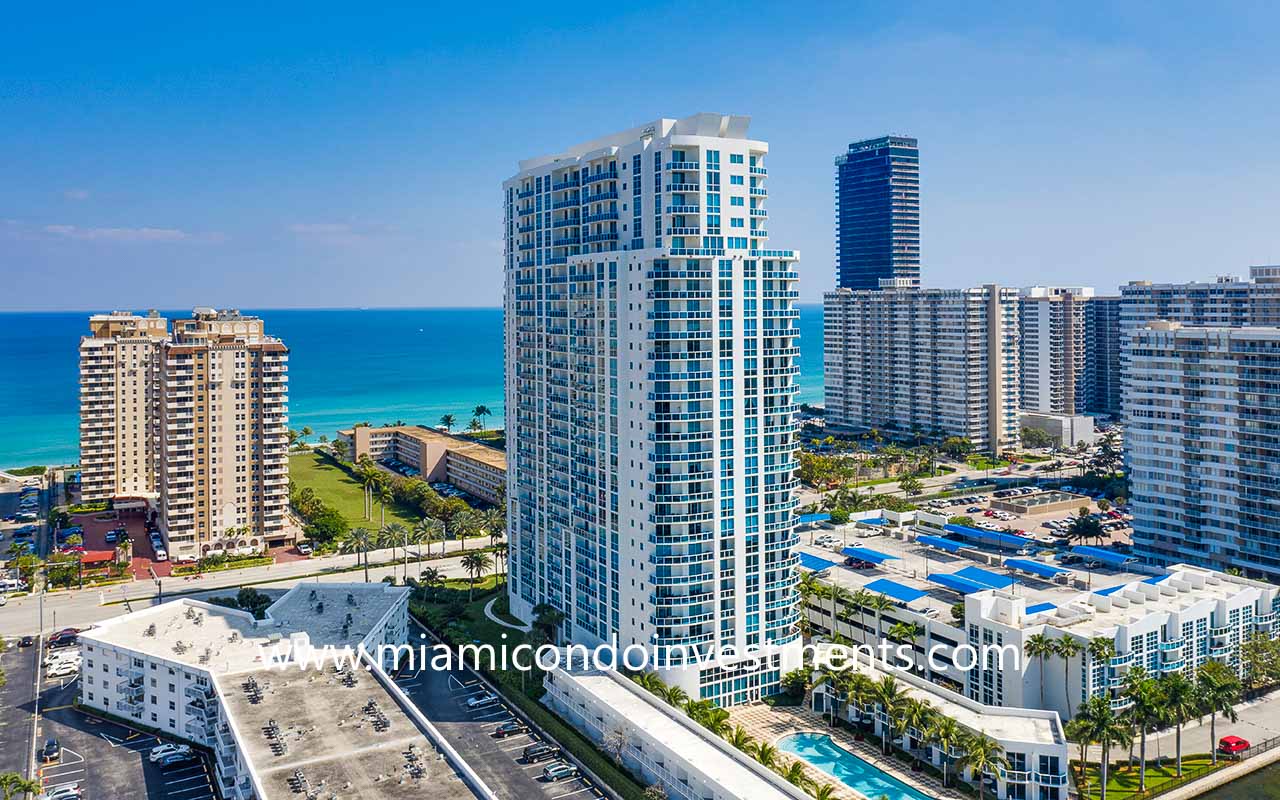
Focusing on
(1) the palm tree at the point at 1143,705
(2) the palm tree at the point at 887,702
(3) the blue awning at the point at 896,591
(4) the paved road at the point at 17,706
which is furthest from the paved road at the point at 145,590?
(1) the palm tree at the point at 1143,705

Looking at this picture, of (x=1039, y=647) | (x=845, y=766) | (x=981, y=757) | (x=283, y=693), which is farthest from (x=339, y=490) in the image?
(x=981, y=757)

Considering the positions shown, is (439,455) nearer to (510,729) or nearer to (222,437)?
(222,437)

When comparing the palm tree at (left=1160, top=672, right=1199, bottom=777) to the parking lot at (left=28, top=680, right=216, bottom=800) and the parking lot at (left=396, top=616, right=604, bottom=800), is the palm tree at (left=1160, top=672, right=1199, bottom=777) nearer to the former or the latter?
the parking lot at (left=396, top=616, right=604, bottom=800)

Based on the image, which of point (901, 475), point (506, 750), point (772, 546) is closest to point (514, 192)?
point (772, 546)

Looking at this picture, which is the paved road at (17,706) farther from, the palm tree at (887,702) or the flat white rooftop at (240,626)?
the palm tree at (887,702)

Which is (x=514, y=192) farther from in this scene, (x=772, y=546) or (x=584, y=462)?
(x=772, y=546)
